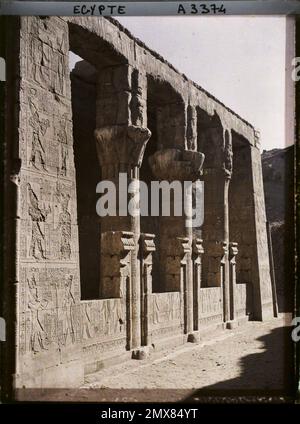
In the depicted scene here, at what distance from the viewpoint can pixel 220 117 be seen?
13.8 m

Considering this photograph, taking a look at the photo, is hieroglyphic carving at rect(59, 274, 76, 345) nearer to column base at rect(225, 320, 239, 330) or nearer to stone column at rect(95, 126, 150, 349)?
stone column at rect(95, 126, 150, 349)

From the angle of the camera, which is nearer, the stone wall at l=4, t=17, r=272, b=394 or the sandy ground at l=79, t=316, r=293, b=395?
the stone wall at l=4, t=17, r=272, b=394

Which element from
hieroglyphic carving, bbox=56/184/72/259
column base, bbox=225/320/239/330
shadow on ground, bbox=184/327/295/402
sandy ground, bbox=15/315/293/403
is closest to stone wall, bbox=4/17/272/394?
hieroglyphic carving, bbox=56/184/72/259

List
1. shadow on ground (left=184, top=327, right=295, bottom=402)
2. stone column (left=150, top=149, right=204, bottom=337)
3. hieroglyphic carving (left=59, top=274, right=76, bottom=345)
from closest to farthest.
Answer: shadow on ground (left=184, top=327, right=295, bottom=402), hieroglyphic carving (left=59, top=274, right=76, bottom=345), stone column (left=150, top=149, right=204, bottom=337)

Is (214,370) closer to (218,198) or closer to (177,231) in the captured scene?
(177,231)

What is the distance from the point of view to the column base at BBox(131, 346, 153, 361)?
912 cm

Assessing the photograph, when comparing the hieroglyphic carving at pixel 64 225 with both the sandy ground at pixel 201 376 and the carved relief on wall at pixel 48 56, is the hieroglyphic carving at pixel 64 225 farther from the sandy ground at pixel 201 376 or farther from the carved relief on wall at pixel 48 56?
the sandy ground at pixel 201 376

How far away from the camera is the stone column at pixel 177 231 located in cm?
1098

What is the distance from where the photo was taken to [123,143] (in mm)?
9289

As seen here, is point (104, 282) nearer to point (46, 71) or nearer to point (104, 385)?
point (104, 385)

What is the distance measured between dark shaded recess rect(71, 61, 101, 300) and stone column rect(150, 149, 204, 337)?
2.19 meters

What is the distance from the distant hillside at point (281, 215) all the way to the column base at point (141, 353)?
7.88ft

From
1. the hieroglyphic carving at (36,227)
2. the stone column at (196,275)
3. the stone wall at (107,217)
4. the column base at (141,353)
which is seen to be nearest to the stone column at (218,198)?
the stone wall at (107,217)

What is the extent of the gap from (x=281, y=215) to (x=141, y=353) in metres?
23.6
